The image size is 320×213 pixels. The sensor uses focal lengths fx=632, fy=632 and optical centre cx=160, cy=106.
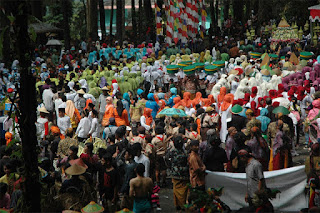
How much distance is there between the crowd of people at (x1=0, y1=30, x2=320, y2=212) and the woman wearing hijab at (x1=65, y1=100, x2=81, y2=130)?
0.08 ft

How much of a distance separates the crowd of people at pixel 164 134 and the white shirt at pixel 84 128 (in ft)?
0.07

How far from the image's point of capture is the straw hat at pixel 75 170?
9.46 m

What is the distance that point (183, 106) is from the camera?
16.1 metres

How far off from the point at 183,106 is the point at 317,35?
65.6 feet

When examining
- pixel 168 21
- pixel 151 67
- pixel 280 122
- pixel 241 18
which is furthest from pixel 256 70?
pixel 241 18

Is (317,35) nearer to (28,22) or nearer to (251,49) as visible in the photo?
(251,49)

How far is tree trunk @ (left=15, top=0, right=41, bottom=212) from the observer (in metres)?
6.92

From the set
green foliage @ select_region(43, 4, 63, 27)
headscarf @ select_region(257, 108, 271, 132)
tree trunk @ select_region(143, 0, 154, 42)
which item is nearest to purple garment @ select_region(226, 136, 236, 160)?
headscarf @ select_region(257, 108, 271, 132)

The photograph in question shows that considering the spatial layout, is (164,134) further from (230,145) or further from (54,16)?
(54,16)

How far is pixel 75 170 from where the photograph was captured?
953 cm

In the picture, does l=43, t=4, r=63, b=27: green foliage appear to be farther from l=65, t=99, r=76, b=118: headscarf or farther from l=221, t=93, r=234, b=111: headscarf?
l=221, t=93, r=234, b=111: headscarf

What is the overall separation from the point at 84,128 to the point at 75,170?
4.73 m

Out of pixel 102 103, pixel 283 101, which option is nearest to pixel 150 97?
pixel 102 103

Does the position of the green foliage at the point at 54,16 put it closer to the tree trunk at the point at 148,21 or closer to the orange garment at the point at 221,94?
the tree trunk at the point at 148,21
